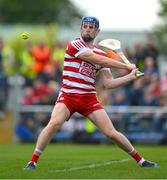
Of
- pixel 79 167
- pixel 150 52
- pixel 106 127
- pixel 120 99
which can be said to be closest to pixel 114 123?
pixel 120 99

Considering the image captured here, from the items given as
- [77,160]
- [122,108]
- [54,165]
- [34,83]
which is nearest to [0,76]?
[34,83]

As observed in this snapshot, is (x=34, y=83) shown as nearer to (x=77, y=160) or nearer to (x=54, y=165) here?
(x=77, y=160)

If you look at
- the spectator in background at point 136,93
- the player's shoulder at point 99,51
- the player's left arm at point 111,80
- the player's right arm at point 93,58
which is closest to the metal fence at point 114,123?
the spectator in background at point 136,93

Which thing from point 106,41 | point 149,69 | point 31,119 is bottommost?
point 31,119

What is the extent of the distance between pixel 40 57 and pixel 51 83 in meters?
1.01

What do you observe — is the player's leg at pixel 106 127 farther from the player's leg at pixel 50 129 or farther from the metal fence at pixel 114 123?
the metal fence at pixel 114 123

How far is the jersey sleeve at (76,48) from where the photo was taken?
13860mm

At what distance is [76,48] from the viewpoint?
13.9 m

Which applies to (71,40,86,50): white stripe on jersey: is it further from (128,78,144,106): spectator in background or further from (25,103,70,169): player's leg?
(128,78,144,106): spectator in background

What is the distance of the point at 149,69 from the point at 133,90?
78cm

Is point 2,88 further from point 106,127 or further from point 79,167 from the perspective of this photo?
point 106,127

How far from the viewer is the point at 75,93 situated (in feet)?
46.0

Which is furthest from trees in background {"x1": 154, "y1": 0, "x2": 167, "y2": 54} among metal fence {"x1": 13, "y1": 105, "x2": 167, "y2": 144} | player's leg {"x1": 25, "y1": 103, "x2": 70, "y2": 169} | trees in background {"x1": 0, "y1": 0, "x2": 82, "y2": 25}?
trees in background {"x1": 0, "y1": 0, "x2": 82, "y2": 25}

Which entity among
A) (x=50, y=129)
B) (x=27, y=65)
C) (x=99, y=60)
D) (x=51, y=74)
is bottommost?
(x=51, y=74)
